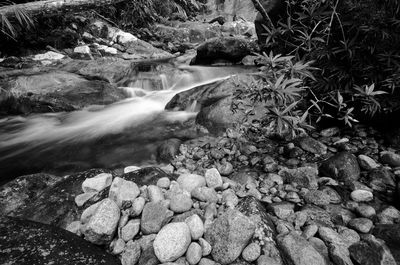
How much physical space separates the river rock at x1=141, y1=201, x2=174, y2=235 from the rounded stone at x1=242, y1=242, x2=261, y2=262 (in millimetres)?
663

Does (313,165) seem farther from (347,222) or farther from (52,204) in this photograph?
(52,204)

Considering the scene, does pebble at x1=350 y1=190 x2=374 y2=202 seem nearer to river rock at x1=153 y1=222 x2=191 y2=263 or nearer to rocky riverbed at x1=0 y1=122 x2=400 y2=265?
rocky riverbed at x1=0 y1=122 x2=400 y2=265

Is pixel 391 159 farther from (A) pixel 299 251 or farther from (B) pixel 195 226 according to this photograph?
(B) pixel 195 226

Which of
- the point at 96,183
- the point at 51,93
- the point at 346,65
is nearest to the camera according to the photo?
the point at 96,183

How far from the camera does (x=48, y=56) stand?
9469 mm

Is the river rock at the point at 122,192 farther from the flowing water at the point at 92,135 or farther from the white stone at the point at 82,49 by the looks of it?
the white stone at the point at 82,49

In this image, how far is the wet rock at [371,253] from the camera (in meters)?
1.81

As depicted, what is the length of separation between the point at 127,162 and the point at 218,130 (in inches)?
61.7

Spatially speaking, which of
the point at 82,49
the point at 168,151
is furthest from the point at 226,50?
the point at 168,151

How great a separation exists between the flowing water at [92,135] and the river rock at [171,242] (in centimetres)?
217

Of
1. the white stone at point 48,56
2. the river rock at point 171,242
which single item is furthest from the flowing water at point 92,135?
the white stone at point 48,56

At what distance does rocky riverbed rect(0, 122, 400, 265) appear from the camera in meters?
1.81

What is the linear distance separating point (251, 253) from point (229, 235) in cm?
19

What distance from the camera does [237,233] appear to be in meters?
1.80
